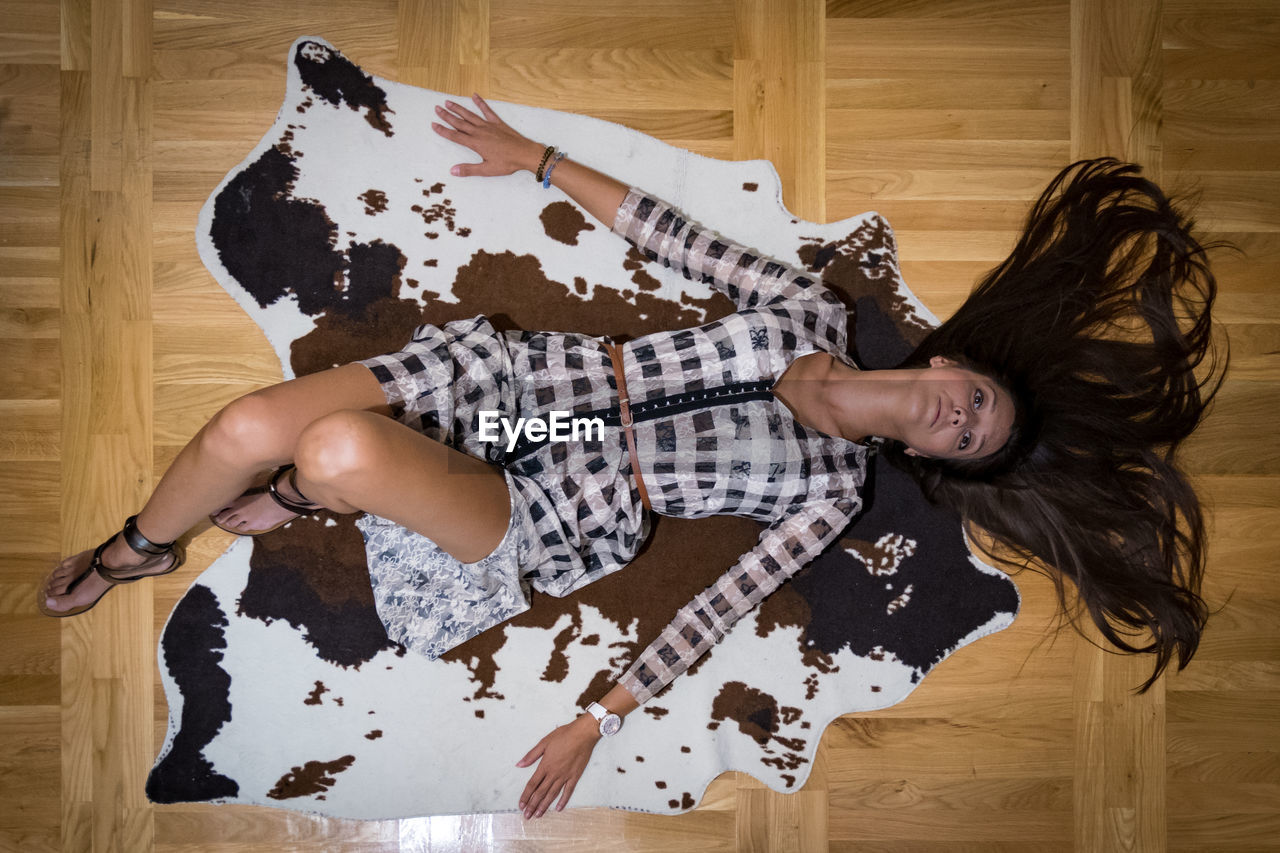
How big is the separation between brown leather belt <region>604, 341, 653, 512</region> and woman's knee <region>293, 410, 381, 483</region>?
49 centimetres

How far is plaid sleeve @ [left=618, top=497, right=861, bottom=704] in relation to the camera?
1.60 meters

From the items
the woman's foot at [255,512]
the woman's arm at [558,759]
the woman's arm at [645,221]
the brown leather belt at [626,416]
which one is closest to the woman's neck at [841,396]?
the woman's arm at [645,221]

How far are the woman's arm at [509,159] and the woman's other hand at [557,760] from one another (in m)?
1.13

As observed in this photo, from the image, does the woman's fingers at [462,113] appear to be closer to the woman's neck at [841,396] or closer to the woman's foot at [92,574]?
the woman's neck at [841,396]

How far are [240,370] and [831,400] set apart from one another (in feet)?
4.41

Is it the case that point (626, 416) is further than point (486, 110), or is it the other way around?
point (486, 110)

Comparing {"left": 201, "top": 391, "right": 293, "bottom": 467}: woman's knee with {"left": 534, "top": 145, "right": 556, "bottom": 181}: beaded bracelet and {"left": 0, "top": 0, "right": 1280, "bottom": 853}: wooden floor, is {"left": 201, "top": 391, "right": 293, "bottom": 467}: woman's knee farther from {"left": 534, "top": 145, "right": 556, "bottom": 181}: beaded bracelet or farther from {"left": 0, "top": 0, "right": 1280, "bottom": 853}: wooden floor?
{"left": 534, "top": 145, "right": 556, "bottom": 181}: beaded bracelet

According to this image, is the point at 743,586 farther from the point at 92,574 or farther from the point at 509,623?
the point at 92,574

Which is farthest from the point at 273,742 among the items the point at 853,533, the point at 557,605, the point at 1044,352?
the point at 1044,352

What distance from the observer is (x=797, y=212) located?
1888 millimetres

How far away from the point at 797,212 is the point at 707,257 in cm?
38

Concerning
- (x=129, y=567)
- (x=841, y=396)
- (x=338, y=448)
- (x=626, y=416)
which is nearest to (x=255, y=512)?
(x=129, y=567)

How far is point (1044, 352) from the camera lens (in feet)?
5.10

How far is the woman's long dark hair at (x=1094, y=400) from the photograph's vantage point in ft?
5.08
